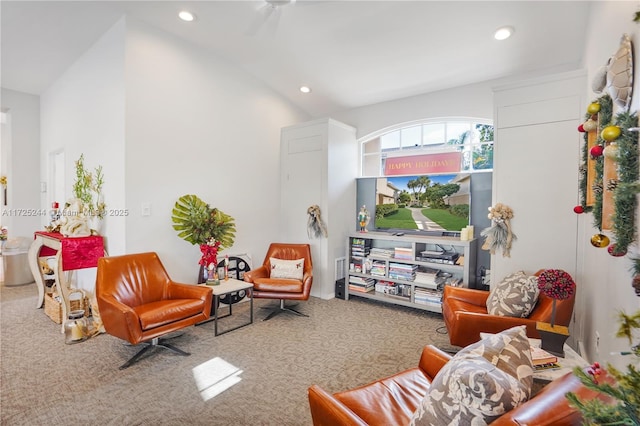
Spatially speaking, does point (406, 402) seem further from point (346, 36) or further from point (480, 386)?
point (346, 36)

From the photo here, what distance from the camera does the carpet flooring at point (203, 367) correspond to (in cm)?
204

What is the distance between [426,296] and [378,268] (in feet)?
2.42

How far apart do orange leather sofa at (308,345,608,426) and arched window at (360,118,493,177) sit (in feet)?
10.5

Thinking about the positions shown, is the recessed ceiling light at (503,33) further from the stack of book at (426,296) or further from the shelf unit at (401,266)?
the stack of book at (426,296)

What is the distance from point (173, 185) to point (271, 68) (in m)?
2.13

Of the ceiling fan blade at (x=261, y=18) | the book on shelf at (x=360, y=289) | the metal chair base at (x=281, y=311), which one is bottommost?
the metal chair base at (x=281, y=311)

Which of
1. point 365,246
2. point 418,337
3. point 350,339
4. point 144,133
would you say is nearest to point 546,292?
point 418,337

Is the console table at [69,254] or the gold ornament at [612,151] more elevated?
the gold ornament at [612,151]

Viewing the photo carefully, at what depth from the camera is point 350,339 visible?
319 centimetres

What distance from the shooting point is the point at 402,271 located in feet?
13.5

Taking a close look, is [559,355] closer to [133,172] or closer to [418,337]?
[418,337]

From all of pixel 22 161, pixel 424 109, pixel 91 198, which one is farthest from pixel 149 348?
pixel 22 161

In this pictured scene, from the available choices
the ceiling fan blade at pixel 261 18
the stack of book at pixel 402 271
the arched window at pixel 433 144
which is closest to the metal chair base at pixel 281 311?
the stack of book at pixel 402 271

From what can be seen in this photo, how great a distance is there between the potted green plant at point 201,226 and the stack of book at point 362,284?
1.93 metres
